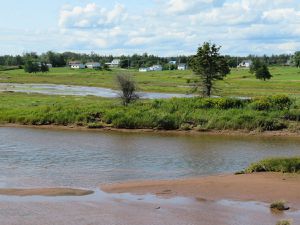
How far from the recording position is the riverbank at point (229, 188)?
19047 millimetres

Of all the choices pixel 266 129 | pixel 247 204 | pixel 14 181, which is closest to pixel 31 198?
pixel 14 181

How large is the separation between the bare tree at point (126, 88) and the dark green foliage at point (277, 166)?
1012 inches

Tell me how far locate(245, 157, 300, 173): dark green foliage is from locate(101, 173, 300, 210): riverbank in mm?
683

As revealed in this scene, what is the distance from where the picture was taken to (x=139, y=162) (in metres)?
27.4

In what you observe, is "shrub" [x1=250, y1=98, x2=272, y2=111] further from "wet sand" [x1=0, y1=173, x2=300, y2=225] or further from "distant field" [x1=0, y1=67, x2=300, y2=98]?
"wet sand" [x1=0, y1=173, x2=300, y2=225]

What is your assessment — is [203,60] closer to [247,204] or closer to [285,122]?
[285,122]

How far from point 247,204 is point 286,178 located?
4482 millimetres

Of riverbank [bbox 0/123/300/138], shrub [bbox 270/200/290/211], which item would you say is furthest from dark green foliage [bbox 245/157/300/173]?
riverbank [bbox 0/123/300/138]

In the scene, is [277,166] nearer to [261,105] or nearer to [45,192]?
[45,192]

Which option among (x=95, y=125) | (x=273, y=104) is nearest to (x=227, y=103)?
(x=273, y=104)

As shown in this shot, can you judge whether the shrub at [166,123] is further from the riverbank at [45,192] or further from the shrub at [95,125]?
the riverbank at [45,192]

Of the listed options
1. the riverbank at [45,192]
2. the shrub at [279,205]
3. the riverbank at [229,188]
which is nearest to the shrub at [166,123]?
the riverbank at [229,188]

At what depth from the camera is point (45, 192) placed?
20078 mm

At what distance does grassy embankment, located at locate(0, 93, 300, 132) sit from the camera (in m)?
41.1
